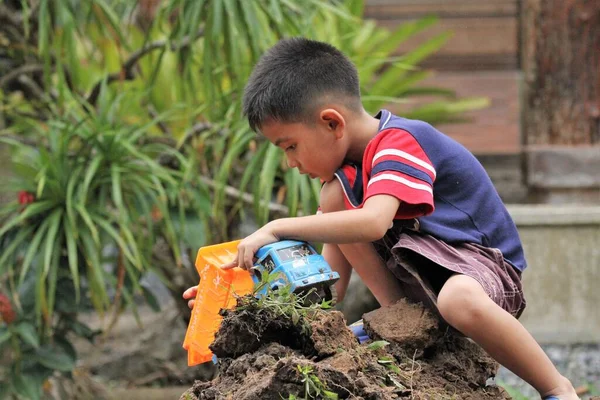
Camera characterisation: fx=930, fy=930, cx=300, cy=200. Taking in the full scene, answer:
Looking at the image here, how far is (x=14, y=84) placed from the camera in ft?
14.8

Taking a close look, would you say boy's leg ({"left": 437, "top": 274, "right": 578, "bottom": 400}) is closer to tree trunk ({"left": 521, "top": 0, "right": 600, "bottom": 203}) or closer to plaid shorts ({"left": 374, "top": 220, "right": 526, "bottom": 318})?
plaid shorts ({"left": 374, "top": 220, "right": 526, "bottom": 318})

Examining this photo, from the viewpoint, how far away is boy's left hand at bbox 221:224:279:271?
2242mm

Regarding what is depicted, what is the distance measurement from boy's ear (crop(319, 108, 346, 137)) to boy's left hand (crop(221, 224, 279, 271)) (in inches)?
14.1

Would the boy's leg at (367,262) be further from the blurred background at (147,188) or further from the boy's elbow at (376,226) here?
the blurred background at (147,188)

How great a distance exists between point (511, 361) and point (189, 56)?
2269mm

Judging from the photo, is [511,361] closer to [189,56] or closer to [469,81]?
[189,56]

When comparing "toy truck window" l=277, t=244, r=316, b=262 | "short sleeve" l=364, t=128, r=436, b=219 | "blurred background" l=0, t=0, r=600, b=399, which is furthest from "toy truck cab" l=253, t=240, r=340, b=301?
"blurred background" l=0, t=0, r=600, b=399

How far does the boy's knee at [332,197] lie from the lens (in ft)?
8.38

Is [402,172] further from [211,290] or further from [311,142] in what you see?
[211,290]

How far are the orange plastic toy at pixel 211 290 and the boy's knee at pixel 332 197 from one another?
1.01 ft

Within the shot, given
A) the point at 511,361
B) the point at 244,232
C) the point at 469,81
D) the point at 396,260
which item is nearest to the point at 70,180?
the point at 244,232

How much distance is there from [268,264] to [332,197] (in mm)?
424

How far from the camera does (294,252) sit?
2238 millimetres

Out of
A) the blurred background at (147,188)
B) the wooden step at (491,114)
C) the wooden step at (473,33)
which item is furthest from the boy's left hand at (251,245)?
the wooden step at (473,33)
